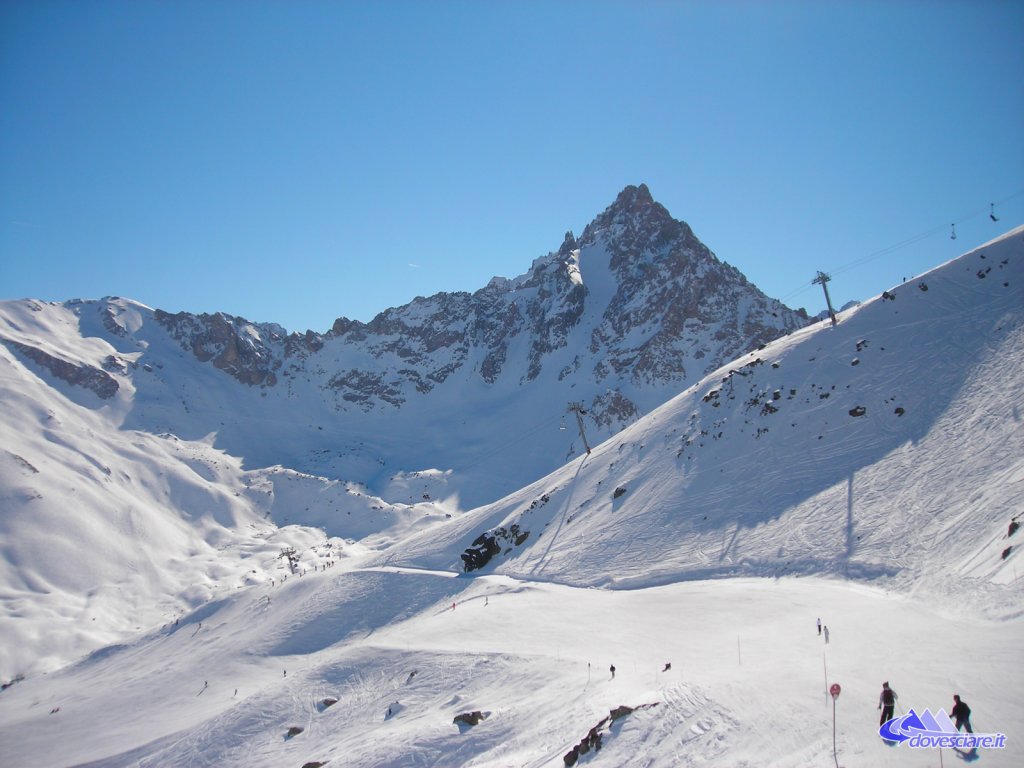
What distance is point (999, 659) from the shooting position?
603 inches

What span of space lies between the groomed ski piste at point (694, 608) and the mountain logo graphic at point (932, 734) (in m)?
0.25

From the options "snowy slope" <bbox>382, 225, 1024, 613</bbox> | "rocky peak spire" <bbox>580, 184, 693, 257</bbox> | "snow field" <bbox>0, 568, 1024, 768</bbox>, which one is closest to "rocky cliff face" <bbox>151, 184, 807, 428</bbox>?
"rocky peak spire" <bbox>580, 184, 693, 257</bbox>

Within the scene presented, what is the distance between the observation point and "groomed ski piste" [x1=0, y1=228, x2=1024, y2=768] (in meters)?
16.3

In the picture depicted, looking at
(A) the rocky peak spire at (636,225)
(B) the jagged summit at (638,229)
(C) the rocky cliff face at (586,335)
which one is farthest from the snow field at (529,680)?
(A) the rocky peak spire at (636,225)

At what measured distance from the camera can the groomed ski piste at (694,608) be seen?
53.5 ft

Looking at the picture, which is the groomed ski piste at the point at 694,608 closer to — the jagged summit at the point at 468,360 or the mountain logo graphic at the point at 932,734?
the mountain logo graphic at the point at 932,734

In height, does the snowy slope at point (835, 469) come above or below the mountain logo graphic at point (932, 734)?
above

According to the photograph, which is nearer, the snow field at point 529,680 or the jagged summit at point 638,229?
the snow field at point 529,680

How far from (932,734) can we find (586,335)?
14443cm

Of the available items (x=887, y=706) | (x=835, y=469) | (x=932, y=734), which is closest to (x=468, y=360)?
(x=835, y=469)

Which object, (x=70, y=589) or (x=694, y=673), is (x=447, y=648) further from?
(x=70, y=589)

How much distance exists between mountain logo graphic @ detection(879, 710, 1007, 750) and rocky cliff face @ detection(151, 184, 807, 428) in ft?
326

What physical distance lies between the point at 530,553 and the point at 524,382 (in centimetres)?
11019

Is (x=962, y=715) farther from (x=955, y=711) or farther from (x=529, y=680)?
(x=529, y=680)
